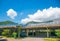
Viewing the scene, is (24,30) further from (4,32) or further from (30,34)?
(4,32)

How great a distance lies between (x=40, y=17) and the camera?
7.68 meters

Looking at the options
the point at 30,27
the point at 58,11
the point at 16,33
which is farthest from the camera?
the point at 30,27

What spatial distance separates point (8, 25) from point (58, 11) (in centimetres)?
329

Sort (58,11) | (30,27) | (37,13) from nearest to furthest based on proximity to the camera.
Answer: (58,11) < (37,13) < (30,27)

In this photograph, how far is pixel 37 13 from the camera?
761 centimetres

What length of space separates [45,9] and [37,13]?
0.43 m

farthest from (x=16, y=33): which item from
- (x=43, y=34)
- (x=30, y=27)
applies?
(x=43, y=34)

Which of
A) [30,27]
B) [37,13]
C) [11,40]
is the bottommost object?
[11,40]

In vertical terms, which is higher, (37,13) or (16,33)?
(37,13)

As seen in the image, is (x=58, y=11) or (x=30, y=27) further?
(x=30, y=27)

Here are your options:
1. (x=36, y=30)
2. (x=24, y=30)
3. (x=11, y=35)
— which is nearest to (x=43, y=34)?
(x=36, y=30)

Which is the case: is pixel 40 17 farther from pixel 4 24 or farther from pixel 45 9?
pixel 4 24

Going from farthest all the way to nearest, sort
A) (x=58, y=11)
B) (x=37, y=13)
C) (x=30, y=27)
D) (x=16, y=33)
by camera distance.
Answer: (x=30, y=27) < (x=16, y=33) < (x=37, y=13) < (x=58, y=11)

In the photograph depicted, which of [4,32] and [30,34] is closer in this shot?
[4,32]
